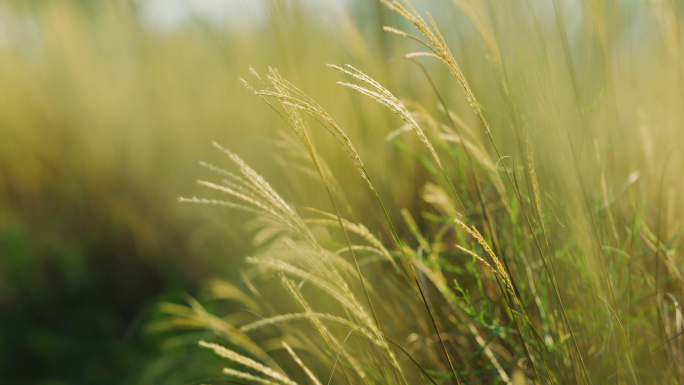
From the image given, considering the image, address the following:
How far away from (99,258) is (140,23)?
6.93ft

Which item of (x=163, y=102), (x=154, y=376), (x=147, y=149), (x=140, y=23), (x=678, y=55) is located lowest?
(x=154, y=376)

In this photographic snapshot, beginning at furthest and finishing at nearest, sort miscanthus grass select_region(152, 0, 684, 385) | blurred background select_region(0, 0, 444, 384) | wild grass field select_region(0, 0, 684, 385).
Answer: blurred background select_region(0, 0, 444, 384) < wild grass field select_region(0, 0, 684, 385) < miscanthus grass select_region(152, 0, 684, 385)

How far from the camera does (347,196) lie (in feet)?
4.54

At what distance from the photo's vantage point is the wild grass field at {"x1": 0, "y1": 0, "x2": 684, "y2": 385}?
2.14 ft

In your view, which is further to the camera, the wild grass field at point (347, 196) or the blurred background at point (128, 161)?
the blurred background at point (128, 161)

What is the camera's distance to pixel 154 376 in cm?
132

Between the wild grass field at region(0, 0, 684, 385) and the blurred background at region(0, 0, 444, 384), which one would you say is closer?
the wild grass field at region(0, 0, 684, 385)

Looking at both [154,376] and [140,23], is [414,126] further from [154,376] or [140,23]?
[140,23]

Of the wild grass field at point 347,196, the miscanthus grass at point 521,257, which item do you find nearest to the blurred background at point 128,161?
the wild grass field at point 347,196

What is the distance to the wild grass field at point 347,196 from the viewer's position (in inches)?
25.7

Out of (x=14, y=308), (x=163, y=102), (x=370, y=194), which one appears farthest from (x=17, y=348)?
(x=370, y=194)

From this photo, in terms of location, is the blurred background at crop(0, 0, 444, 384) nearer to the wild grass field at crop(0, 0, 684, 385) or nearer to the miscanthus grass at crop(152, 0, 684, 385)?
the wild grass field at crop(0, 0, 684, 385)

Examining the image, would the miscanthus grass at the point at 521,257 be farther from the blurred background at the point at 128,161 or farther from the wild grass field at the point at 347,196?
the blurred background at the point at 128,161

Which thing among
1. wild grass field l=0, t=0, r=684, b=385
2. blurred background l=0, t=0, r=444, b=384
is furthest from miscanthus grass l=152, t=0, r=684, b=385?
blurred background l=0, t=0, r=444, b=384
